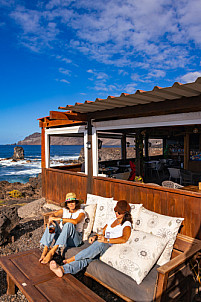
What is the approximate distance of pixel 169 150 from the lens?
13750mm

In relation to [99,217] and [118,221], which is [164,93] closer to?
[118,221]

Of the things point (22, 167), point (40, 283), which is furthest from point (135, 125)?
point (22, 167)

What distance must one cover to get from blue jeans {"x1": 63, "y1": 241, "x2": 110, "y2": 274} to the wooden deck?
144cm

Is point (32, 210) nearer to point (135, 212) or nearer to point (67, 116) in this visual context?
point (67, 116)

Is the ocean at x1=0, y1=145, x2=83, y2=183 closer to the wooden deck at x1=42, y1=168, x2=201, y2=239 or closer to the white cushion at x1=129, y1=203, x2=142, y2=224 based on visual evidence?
the wooden deck at x1=42, y1=168, x2=201, y2=239

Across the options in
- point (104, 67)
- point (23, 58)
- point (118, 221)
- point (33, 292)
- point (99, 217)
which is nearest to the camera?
point (33, 292)

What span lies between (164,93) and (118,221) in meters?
2.02

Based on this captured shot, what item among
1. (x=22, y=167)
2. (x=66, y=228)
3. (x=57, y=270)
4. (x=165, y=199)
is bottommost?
(x=22, y=167)

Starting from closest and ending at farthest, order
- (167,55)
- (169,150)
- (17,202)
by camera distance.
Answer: (17,202)
(169,150)
(167,55)

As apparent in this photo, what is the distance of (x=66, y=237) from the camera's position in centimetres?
337

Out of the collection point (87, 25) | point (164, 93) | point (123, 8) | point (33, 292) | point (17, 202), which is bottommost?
point (17, 202)

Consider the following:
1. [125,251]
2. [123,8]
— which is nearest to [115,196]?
[125,251]

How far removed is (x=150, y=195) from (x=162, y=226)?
1.20 meters

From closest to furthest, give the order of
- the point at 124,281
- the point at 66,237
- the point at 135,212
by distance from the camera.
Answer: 1. the point at 124,281
2. the point at 66,237
3. the point at 135,212
